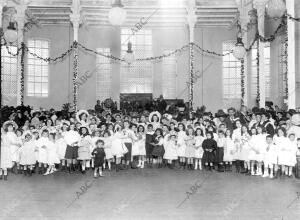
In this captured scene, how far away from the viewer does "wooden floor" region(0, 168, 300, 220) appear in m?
7.20

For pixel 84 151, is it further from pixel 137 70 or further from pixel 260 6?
pixel 137 70

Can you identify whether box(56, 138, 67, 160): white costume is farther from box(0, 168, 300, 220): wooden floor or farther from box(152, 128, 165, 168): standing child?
box(152, 128, 165, 168): standing child

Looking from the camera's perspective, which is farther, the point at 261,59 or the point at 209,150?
the point at 261,59

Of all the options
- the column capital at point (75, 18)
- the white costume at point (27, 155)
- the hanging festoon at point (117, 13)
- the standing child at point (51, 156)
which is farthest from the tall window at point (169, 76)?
the hanging festoon at point (117, 13)

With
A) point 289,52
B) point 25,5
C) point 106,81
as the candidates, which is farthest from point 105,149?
point 106,81

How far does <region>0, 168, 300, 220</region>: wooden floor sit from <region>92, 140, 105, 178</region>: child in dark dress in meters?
0.27

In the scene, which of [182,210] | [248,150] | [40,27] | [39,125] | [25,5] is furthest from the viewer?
[40,27]

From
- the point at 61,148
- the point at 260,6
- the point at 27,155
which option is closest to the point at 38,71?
the point at 260,6

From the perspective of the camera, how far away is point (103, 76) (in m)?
22.5

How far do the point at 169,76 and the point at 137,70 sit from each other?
5.17ft

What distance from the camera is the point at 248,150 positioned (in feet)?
37.4

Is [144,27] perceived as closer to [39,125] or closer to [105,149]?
[39,125]

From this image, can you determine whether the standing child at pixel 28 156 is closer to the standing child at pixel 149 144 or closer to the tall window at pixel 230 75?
the standing child at pixel 149 144

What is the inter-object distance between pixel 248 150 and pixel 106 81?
12137mm
